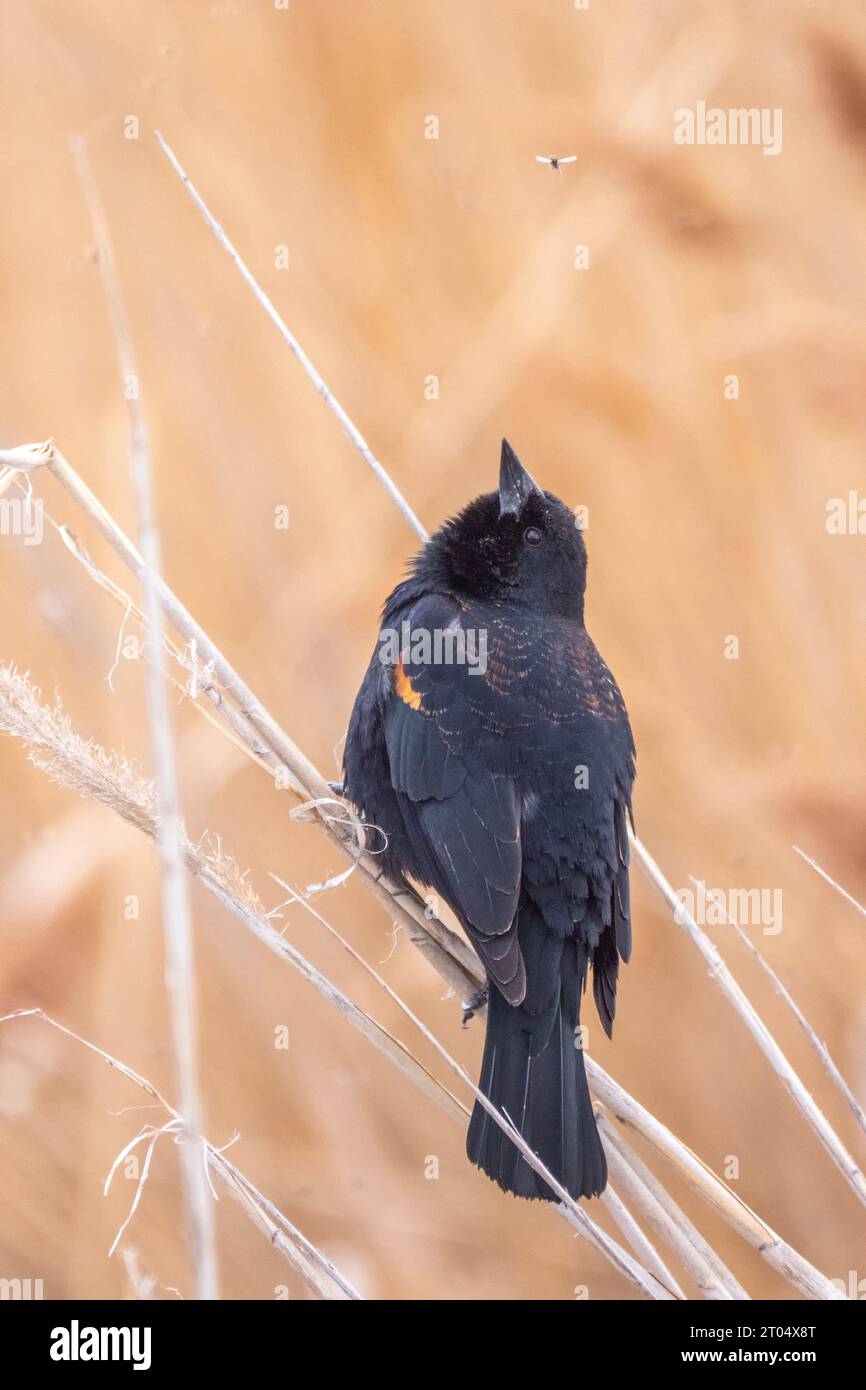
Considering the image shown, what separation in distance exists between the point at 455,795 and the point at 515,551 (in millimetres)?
542

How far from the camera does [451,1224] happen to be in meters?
2.60

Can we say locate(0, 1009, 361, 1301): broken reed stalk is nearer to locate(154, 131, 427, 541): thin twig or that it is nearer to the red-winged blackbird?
the red-winged blackbird

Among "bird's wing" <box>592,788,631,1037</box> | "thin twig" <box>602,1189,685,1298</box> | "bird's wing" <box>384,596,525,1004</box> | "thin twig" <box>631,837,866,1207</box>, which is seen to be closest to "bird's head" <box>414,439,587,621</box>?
"bird's wing" <box>384,596,525,1004</box>

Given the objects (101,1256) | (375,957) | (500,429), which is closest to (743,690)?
(500,429)

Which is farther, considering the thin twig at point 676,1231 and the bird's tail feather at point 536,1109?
the bird's tail feather at point 536,1109

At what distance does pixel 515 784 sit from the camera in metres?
2.07

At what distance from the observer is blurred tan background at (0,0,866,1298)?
257 centimetres

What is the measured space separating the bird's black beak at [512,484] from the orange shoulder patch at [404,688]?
1.19 ft

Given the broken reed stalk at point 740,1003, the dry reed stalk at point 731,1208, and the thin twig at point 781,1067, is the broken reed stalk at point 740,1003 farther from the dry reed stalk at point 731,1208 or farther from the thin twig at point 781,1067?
the dry reed stalk at point 731,1208

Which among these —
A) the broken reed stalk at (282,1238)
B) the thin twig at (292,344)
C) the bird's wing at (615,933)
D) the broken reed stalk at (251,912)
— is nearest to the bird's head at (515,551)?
the thin twig at (292,344)

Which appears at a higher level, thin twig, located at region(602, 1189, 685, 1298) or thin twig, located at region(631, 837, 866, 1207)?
thin twig, located at region(631, 837, 866, 1207)

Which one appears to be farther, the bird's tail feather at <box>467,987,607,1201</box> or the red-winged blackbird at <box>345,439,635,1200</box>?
the red-winged blackbird at <box>345,439,635,1200</box>

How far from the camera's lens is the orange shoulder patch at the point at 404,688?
2.16 metres

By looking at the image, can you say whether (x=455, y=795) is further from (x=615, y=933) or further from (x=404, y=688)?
(x=615, y=933)
